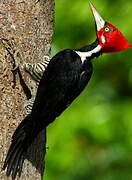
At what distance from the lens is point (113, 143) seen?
300 inches

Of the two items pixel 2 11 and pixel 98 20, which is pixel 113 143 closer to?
pixel 98 20

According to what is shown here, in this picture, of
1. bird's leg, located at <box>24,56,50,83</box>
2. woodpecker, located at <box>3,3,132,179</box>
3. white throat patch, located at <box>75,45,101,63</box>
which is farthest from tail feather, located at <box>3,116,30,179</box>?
white throat patch, located at <box>75,45,101,63</box>

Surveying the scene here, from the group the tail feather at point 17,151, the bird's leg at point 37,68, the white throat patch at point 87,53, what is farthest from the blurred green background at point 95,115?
the tail feather at point 17,151

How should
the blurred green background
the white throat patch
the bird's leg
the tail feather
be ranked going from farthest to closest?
the blurred green background → the white throat patch → the bird's leg → the tail feather

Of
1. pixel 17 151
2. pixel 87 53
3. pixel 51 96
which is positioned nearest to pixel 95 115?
pixel 87 53

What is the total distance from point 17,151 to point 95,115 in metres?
1.56

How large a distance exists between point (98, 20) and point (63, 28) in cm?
123

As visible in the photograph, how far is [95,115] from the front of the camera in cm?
752

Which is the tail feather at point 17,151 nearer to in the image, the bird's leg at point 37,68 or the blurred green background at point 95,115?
the bird's leg at point 37,68

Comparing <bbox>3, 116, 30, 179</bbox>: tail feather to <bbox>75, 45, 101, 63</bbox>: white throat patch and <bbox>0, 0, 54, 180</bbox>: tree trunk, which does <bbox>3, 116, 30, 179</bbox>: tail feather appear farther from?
<bbox>75, 45, 101, 63</bbox>: white throat patch

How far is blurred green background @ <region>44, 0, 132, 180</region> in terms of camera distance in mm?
7517

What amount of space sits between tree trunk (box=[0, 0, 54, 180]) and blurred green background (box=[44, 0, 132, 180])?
39.4 inches

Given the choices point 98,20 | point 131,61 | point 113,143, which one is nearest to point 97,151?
point 113,143

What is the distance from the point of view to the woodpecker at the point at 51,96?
6082mm
